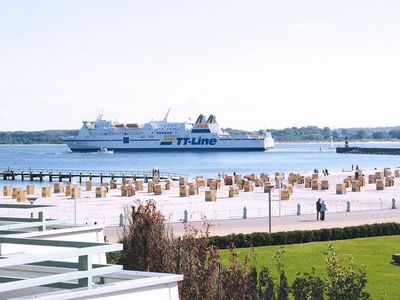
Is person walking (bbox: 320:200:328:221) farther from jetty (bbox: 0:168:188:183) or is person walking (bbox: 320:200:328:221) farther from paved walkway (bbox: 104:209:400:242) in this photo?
jetty (bbox: 0:168:188:183)

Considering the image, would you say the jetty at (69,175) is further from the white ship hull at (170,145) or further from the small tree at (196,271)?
the white ship hull at (170,145)

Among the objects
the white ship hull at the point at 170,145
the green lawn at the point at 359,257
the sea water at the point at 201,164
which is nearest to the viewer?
the green lawn at the point at 359,257

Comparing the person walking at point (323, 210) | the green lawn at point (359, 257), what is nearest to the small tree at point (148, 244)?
the green lawn at point (359, 257)

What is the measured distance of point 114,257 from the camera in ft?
62.8

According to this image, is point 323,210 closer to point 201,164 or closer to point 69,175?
point 69,175

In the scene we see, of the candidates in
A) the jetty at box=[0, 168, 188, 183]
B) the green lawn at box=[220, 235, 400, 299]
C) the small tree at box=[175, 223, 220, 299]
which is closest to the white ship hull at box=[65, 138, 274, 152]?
the jetty at box=[0, 168, 188, 183]

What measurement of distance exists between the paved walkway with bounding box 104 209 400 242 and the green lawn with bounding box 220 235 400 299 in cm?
323

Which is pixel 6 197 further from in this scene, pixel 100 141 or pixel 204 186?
pixel 100 141

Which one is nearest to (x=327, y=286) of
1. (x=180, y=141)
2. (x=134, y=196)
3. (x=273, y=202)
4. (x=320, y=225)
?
(x=320, y=225)

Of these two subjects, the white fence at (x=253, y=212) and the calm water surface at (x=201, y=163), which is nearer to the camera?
the white fence at (x=253, y=212)

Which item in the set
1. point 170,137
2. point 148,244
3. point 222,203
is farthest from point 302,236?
point 170,137

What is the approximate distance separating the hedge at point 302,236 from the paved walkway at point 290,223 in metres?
1.97

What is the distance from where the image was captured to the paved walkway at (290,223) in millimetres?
29172

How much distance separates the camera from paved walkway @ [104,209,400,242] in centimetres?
2917
